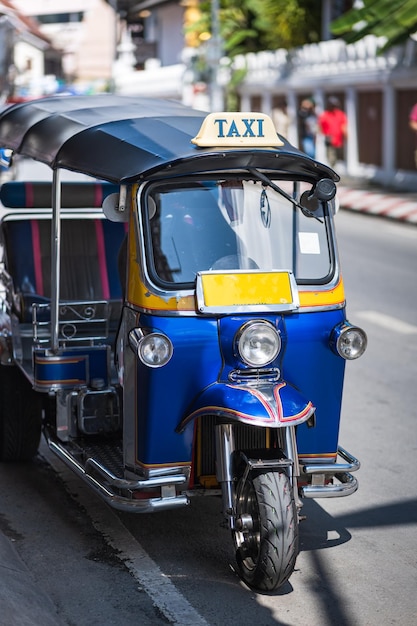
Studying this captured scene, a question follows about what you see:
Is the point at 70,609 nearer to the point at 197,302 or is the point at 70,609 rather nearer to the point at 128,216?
the point at 197,302

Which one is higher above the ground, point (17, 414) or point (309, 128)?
point (309, 128)

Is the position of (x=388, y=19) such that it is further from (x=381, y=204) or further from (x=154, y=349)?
(x=154, y=349)

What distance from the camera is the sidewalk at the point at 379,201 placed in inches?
901

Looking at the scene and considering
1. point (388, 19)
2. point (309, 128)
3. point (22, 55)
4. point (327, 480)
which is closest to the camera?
point (327, 480)

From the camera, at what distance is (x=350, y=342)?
18.9 feet

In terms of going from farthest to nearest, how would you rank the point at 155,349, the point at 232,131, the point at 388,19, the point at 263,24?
the point at 263,24
the point at 388,19
the point at 232,131
the point at 155,349

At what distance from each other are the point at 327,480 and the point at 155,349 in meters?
1.19

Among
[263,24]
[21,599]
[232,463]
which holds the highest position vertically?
[263,24]

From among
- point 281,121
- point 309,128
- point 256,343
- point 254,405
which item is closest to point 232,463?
point 254,405

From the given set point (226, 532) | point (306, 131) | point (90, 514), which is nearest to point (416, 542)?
point (226, 532)

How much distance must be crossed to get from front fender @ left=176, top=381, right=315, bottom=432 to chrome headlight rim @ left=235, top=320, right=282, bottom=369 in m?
0.12

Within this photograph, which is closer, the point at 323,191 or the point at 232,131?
the point at 232,131

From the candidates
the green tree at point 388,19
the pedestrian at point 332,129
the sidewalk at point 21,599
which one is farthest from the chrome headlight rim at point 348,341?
the pedestrian at point 332,129

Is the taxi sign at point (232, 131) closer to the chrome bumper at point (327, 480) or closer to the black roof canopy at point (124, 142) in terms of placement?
the black roof canopy at point (124, 142)
